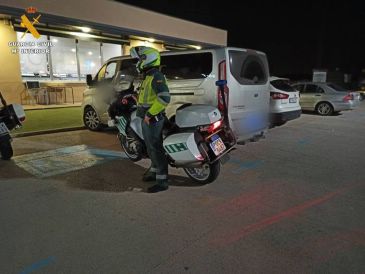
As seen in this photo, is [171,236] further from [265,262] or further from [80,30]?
[80,30]

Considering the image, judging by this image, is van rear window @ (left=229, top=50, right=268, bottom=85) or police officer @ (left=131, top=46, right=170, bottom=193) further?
van rear window @ (left=229, top=50, right=268, bottom=85)

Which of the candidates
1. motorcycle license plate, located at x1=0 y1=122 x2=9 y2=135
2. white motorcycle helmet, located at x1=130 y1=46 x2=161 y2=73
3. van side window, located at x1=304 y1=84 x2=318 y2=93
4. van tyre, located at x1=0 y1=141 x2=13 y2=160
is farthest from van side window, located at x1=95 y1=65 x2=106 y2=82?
van side window, located at x1=304 y1=84 x2=318 y2=93

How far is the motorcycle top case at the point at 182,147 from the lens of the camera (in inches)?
171

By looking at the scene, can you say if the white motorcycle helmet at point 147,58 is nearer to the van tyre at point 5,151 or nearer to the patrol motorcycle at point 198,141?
the patrol motorcycle at point 198,141

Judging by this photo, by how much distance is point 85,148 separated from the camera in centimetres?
702

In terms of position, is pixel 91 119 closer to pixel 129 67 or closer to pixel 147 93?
pixel 129 67

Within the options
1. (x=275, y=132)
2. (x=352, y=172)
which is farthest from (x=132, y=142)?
(x=275, y=132)

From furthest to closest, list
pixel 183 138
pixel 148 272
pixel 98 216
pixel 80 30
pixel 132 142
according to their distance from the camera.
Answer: pixel 80 30
pixel 132 142
pixel 183 138
pixel 98 216
pixel 148 272

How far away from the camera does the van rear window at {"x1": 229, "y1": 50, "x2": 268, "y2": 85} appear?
582 centimetres

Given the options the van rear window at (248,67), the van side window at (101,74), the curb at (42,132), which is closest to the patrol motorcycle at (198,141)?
the van rear window at (248,67)

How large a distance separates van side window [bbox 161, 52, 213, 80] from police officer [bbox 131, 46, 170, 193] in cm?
195

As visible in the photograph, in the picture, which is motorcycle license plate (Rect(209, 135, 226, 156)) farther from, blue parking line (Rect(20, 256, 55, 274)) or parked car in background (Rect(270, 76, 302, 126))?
parked car in background (Rect(270, 76, 302, 126))

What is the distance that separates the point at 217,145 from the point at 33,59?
13624 millimetres

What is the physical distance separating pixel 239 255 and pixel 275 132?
21.9 ft
